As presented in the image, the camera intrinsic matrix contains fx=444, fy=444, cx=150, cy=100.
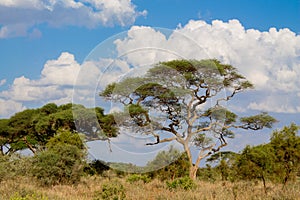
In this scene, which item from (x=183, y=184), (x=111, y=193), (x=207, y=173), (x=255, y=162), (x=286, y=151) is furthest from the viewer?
(x=207, y=173)

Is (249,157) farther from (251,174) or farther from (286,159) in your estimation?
(286,159)

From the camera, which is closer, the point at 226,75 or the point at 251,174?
the point at 251,174

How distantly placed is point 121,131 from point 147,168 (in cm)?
430

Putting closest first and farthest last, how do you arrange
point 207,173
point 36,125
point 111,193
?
point 111,193 → point 207,173 → point 36,125

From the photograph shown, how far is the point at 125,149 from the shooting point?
19391 mm

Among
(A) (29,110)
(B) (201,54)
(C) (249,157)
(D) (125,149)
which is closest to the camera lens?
(C) (249,157)

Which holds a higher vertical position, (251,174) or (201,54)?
(201,54)

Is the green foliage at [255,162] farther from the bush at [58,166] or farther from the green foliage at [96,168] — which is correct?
the green foliage at [96,168]

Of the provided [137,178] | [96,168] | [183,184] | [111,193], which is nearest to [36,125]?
[96,168]

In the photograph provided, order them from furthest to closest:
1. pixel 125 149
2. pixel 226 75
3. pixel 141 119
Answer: pixel 226 75, pixel 141 119, pixel 125 149

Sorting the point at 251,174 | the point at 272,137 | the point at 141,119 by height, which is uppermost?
the point at 141,119

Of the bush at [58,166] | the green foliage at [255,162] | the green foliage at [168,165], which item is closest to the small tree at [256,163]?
→ the green foliage at [255,162]

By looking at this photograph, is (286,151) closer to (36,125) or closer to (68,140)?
(68,140)

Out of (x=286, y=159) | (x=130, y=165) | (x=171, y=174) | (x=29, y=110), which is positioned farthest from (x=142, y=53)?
(x=29, y=110)
